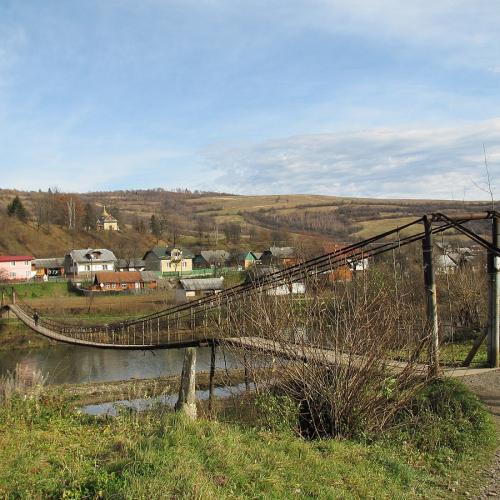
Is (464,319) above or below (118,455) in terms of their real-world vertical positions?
below

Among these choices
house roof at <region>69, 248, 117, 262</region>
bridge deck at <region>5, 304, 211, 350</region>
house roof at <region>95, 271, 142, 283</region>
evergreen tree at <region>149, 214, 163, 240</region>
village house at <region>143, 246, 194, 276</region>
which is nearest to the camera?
bridge deck at <region>5, 304, 211, 350</region>

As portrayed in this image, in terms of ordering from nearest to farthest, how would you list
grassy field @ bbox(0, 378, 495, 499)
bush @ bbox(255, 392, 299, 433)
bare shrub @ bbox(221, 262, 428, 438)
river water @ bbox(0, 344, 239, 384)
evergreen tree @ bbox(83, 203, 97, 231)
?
grassy field @ bbox(0, 378, 495, 499)
bush @ bbox(255, 392, 299, 433)
bare shrub @ bbox(221, 262, 428, 438)
river water @ bbox(0, 344, 239, 384)
evergreen tree @ bbox(83, 203, 97, 231)

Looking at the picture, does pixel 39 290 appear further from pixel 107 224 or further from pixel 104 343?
pixel 107 224

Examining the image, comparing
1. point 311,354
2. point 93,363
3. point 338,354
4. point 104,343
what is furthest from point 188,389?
point 93,363

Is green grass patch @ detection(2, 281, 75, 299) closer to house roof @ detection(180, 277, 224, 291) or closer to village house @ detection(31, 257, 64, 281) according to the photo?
house roof @ detection(180, 277, 224, 291)

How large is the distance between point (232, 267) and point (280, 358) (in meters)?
54.4

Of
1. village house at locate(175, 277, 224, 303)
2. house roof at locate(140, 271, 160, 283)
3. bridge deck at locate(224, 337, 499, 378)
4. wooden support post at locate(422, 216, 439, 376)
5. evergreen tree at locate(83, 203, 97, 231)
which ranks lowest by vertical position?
village house at locate(175, 277, 224, 303)

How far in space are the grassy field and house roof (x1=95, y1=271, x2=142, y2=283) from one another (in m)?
42.8

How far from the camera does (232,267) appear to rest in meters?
60.4

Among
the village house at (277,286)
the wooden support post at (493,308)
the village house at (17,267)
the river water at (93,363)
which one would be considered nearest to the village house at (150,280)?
the village house at (17,267)

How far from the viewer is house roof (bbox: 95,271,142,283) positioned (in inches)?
1890

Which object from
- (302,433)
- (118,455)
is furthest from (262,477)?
(302,433)

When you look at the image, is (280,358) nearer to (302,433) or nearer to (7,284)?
(302,433)

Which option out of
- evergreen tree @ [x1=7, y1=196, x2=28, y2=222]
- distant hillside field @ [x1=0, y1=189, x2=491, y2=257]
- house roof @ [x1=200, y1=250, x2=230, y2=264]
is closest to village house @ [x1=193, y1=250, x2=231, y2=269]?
house roof @ [x1=200, y1=250, x2=230, y2=264]
